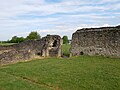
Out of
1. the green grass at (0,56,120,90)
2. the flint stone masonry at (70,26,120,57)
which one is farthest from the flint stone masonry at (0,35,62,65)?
the green grass at (0,56,120,90)

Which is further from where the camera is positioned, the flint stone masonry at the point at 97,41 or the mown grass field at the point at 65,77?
the flint stone masonry at the point at 97,41

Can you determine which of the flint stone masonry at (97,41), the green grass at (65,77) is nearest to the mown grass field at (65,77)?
the green grass at (65,77)

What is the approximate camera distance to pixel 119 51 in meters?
21.3

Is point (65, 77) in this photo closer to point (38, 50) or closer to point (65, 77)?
point (65, 77)

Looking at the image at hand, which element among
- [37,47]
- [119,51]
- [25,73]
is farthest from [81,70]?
[37,47]

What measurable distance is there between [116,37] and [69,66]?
5507 millimetres

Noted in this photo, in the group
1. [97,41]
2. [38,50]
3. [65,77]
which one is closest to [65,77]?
[65,77]

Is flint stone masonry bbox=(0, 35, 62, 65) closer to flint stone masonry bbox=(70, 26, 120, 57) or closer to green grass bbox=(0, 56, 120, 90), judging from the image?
flint stone masonry bbox=(70, 26, 120, 57)

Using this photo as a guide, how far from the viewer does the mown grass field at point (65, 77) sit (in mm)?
14263

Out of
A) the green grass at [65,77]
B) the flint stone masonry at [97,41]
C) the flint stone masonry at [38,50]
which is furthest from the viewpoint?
the flint stone masonry at [38,50]

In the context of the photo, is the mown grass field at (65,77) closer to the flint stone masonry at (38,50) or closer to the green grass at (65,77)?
the green grass at (65,77)

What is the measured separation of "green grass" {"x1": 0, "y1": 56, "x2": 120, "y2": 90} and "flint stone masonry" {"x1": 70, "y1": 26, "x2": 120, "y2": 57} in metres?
3.55

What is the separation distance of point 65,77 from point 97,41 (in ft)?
28.9

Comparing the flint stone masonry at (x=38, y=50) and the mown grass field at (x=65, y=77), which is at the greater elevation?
the flint stone masonry at (x=38, y=50)
